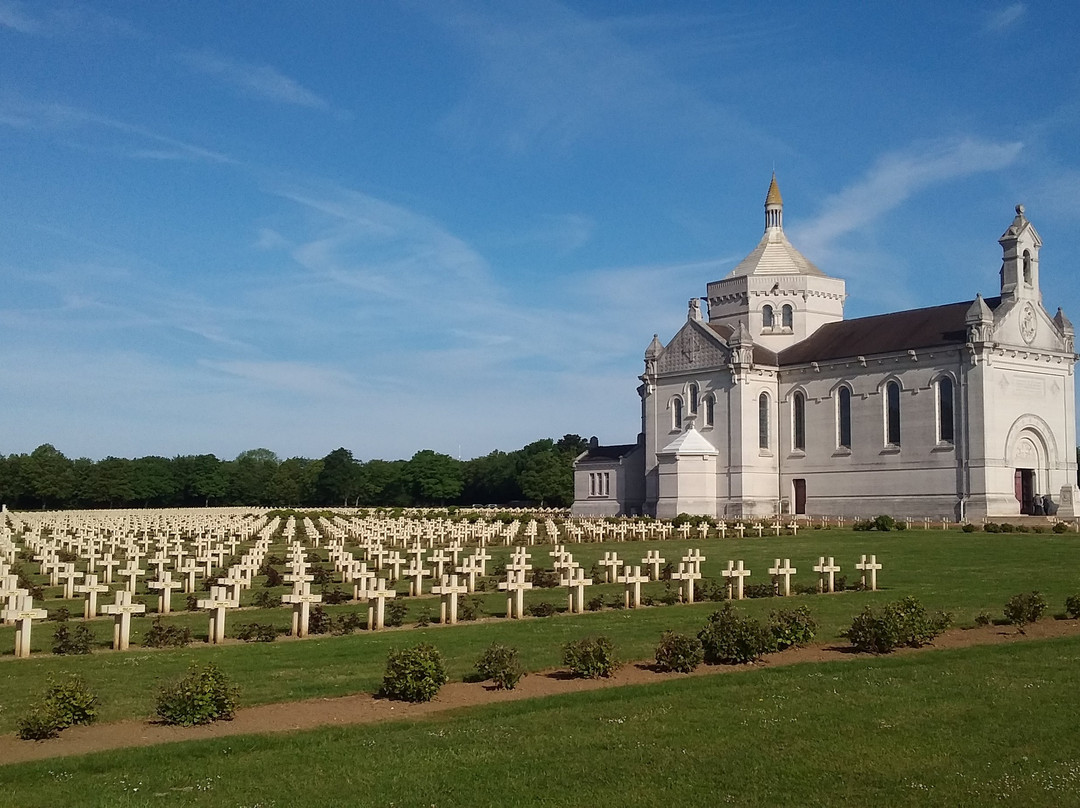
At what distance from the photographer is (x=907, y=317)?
6569 centimetres

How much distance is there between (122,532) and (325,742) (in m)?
35.4

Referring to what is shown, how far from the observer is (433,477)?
122 m

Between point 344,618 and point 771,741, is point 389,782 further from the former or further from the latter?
point 344,618

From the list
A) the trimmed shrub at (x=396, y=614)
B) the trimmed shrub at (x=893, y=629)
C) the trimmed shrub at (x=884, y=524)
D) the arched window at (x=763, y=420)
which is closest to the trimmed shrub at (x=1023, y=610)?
the trimmed shrub at (x=893, y=629)

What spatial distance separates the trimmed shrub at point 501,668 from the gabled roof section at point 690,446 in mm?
53686

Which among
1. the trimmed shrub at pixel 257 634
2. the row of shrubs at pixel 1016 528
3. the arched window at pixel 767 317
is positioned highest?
the arched window at pixel 767 317

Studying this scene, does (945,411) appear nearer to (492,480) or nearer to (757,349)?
(757,349)

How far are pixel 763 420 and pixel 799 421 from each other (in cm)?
212

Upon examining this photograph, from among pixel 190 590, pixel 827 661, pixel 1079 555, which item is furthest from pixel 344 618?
pixel 1079 555

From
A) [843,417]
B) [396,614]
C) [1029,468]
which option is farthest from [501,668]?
[843,417]

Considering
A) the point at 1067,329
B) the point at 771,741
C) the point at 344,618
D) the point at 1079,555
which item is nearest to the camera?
the point at 771,741

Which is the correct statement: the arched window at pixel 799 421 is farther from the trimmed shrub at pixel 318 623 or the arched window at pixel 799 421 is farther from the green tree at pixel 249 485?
the green tree at pixel 249 485

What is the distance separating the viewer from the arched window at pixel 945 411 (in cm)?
5906

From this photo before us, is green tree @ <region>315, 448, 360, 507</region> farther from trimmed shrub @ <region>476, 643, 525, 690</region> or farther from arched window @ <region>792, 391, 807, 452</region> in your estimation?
trimmed shrub @ <region>476, 643, 525, 690</region>
